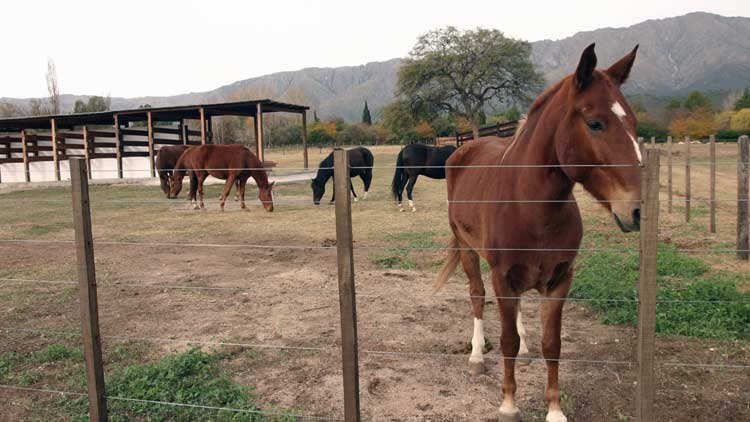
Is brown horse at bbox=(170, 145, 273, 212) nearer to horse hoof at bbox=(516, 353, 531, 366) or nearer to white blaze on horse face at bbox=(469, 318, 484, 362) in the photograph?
white blaze on horse face at bbox=(469, 318, 484, 362)

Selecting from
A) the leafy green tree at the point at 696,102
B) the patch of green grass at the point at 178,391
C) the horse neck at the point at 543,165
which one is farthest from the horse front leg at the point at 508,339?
the leafy green tree at the point at 696,102

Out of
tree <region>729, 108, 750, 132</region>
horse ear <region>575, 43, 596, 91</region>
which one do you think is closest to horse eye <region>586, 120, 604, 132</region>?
horse ear <region>575, 43, 596, 91</region>

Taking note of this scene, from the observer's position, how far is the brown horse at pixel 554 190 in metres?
2.20

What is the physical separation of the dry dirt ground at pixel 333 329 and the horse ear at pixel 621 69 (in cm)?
71

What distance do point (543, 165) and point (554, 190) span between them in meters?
0.15

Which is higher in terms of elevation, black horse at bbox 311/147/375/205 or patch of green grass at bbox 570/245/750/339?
black horse at bbox 311/147/375/205

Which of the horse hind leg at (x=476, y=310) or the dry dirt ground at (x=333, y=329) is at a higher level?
the horse hind leg at (x=476, y=310)

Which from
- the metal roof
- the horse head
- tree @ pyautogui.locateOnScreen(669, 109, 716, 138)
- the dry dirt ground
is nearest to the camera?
the horse head

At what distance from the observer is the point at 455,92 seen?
42344 mm

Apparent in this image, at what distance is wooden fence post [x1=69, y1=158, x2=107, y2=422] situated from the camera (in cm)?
272

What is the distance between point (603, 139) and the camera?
223 centimetres

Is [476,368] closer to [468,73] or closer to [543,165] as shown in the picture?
A: [543,165]

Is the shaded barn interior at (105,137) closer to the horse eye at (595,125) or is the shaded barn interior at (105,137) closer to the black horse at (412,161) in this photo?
the black horse at (412,161)

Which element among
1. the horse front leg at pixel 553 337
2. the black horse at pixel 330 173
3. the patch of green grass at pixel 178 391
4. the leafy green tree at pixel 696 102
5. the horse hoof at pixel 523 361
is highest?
the leafy green tree at pixel 696 102
